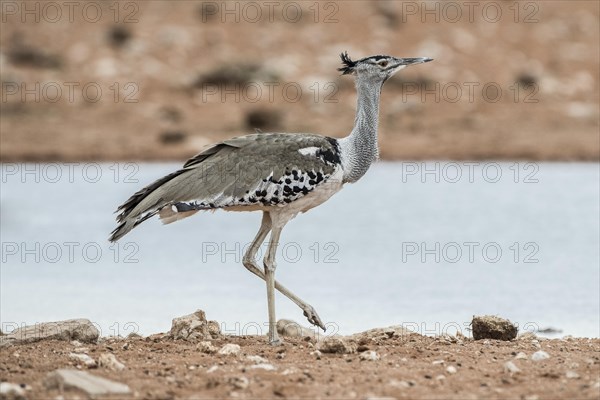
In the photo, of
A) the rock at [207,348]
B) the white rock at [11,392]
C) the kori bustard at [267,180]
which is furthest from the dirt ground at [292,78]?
the white rock at [11,392]

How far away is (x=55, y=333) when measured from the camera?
7504mm

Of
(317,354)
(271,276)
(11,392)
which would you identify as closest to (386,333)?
(271,276)

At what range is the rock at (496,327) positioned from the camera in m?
7.62

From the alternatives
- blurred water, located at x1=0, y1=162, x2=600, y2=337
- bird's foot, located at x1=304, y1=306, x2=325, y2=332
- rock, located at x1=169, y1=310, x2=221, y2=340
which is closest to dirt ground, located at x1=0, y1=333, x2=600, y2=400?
rock, located at x1=169, y1=310, x2=221, y2=340

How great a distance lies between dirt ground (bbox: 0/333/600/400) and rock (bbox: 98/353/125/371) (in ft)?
0.12

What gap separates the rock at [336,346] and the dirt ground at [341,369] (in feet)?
0.13

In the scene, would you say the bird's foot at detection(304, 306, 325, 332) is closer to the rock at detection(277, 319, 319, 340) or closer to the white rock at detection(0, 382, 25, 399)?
the rock at detection(277, 319, 319, 340)

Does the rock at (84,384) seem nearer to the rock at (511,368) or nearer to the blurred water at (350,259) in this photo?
the rock at (511,368)

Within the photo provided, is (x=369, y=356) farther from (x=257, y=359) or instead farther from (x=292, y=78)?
(x=292, y=78)

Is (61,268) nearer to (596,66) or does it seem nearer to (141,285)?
(141,285)

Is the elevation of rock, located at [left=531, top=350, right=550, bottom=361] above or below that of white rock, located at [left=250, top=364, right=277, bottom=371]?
above

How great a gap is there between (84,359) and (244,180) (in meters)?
1.52

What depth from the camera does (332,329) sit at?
8727 millimetres

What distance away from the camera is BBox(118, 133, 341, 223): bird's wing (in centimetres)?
743
